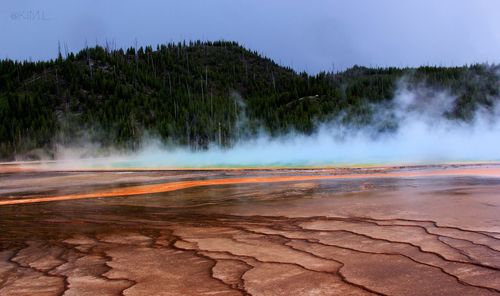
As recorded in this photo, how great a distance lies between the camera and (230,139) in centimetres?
9356

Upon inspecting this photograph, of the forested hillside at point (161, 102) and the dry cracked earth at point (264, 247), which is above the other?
the forested hillside at point (161, 102)

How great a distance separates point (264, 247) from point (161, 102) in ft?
378

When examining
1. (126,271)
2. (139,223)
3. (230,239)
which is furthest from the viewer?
(139,223)

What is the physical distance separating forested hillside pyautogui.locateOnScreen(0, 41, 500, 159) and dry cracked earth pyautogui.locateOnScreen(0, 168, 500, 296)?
7732 cm

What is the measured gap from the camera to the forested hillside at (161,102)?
9338 centimetres

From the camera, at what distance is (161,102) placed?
120m

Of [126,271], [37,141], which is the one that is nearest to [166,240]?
[126,271]

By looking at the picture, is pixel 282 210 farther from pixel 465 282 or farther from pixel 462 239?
pixel 465 282

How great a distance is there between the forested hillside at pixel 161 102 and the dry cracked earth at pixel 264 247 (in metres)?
77.3

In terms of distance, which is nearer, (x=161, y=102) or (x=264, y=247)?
(x=264, y=247)

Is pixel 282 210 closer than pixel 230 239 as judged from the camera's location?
No

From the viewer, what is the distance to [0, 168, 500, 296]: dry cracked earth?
500 centimetres

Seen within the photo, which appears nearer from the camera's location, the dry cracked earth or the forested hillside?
the dry cracked earth

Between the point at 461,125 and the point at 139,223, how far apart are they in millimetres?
81092
